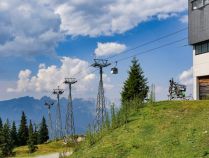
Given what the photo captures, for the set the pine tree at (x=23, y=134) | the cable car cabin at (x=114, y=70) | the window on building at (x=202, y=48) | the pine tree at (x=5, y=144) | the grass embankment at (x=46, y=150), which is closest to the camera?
the cable car cabin at (x=114, y=70)

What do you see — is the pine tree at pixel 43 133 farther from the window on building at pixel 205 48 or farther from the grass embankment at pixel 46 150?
the window on building at pixel 205 48

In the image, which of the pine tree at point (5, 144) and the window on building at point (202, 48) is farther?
the pine tree at point (5, 144)

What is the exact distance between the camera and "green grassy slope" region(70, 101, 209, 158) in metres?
22.0

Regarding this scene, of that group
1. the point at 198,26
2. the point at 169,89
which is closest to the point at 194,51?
the point at 198,26

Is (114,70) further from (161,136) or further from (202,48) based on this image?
(161,136)

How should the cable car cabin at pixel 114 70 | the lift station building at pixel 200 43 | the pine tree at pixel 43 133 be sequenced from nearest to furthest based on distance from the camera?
the lift station building at pixel 200 43 → the cable car cabin at pixel 114 70 → the pine tree at pixel 43 133

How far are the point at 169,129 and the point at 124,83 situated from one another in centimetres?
3853

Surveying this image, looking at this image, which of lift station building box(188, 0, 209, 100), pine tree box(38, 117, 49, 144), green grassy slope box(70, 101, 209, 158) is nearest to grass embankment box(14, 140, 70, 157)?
lift station building box(188, 0, 209, 100)

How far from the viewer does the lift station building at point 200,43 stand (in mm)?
49469

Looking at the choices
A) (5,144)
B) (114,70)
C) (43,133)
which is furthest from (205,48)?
(43,133)

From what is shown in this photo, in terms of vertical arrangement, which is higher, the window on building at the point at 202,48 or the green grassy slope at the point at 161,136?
the window on building at the point at 202,48

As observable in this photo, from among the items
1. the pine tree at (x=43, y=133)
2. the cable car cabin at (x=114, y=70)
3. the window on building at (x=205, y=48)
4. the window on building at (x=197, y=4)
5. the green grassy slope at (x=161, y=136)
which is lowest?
the pine tree at (x=43, y=133)

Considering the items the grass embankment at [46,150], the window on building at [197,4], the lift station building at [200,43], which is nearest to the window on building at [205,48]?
the lift station building at [200,43]

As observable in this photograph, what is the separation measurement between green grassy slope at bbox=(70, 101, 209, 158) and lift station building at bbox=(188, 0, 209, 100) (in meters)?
17.4
